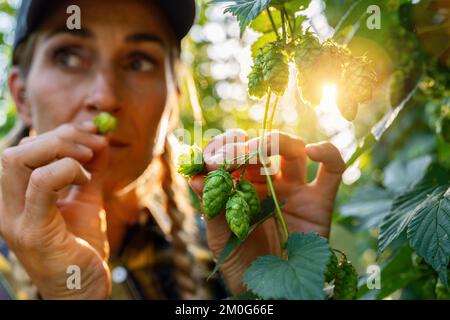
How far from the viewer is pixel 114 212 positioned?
5.57 ft

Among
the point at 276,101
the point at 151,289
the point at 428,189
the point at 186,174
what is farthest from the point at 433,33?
the point at 151,289

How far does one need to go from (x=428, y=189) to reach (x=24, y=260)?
78 cm

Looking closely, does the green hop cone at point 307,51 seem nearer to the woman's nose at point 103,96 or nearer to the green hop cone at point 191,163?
the green hop cone at point 191,163

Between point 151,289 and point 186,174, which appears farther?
point 151,289

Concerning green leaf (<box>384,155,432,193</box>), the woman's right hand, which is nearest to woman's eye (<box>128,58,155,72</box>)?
the woman's right hand

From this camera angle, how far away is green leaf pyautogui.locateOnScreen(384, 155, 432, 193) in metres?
1.26

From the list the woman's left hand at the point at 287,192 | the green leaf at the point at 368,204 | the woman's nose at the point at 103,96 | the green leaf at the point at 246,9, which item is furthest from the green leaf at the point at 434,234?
the woman's nose at the point at 103,96

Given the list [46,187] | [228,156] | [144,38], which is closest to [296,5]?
[228,156]

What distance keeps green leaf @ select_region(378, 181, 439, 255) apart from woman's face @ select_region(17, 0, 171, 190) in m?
0.75

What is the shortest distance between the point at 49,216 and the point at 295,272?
0.55m

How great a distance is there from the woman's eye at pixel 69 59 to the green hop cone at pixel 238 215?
0.87 meters

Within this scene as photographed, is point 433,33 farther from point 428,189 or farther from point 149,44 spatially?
point 149,44

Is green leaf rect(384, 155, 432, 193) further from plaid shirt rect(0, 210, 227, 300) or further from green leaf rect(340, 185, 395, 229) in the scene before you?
plaid shirt rect(0, 210, 227, 300)

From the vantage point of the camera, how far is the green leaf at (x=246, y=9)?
1.88 feet
